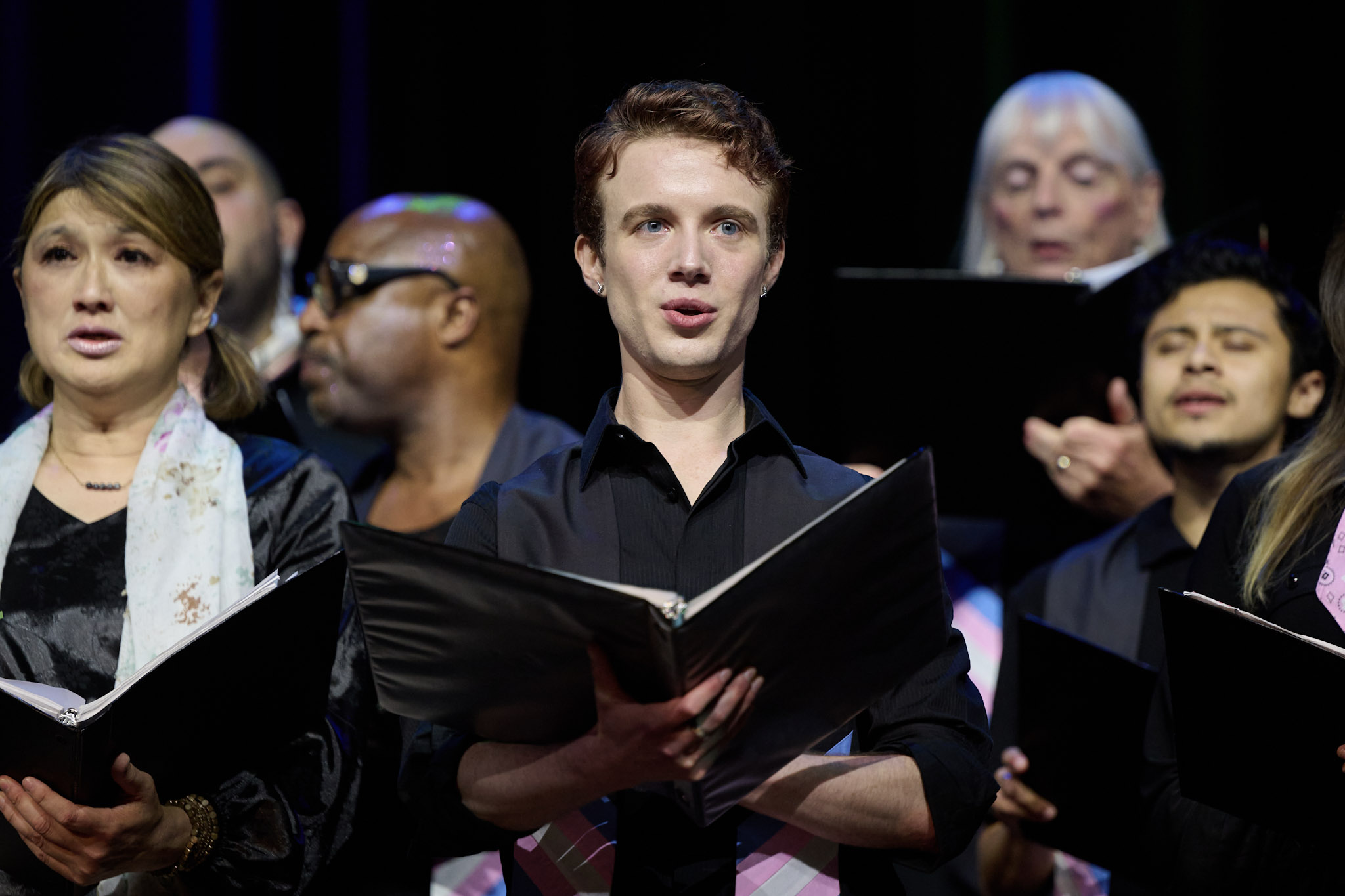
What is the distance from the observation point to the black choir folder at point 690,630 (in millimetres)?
1400

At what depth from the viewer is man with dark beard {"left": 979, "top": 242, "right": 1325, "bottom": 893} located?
2.89 metres

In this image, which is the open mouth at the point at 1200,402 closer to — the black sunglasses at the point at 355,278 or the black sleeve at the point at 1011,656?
the black sleeve at the point at 1011,656

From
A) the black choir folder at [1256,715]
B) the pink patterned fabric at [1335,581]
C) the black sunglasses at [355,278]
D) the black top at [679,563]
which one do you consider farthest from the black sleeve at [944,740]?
the black sunglasses at [355,278]

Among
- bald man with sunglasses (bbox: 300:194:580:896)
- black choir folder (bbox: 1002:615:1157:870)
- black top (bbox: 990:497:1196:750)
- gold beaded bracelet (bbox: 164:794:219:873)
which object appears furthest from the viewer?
bald man with sunglasses (bbox: 300:194:580:896)

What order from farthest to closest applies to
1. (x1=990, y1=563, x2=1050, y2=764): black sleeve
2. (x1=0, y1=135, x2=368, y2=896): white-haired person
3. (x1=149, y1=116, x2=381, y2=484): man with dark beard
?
(x1=149, y1=116, x2=381, y2=484): man with dark beard → (x1=990, y1=563, x2=1050, y2=764): black sleeve → (x1=0, y1=135, x2=368, y2=896): white-haired person

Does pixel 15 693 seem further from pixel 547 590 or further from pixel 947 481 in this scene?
pixel 947 481

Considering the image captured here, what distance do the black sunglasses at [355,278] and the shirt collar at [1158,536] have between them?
163 cm

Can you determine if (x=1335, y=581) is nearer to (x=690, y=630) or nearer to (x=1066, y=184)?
(x=690, y=630)

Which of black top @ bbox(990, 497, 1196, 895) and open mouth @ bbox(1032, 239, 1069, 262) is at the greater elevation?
open mouth @ bbox(1032, 239, 1069, 262)

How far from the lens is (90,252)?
7.25 ft

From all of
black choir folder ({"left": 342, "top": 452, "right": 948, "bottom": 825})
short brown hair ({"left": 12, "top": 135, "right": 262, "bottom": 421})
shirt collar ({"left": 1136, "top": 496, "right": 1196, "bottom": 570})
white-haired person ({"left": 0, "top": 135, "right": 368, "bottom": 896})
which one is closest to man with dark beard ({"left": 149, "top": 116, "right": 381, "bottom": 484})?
short brown hair ({"left": 12, "top": 135, "right": 262, "bottom": 421})

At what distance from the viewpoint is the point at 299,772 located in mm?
2074

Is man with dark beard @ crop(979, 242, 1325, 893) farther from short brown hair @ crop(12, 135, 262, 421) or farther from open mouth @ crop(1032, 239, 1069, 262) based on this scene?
short brown hair @ crop(12, 135, 262, 421)

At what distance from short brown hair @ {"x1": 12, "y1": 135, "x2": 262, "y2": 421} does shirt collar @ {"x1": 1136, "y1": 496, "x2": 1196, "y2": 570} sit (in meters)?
1.76
